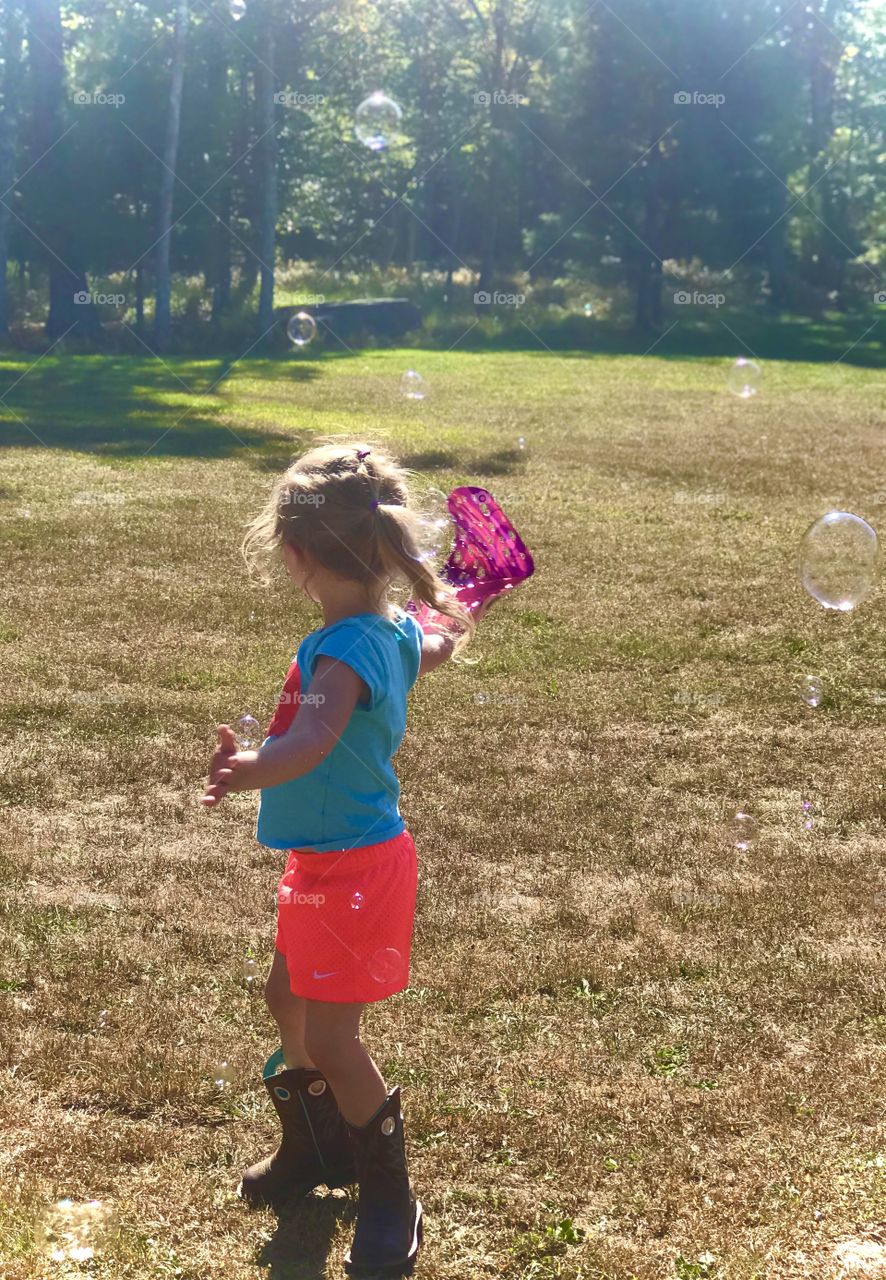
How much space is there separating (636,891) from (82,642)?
14.8ft

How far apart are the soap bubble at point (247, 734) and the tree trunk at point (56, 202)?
1077 inches

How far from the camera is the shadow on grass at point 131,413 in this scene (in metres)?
16.9

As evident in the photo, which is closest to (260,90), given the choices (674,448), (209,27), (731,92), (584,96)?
(209,27)

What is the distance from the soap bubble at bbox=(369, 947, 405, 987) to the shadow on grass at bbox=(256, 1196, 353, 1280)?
2.42ft

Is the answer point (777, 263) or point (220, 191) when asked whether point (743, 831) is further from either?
point (777, 263)

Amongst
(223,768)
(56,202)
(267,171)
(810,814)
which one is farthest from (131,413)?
(56,202)

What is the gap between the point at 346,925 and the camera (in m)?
3.04

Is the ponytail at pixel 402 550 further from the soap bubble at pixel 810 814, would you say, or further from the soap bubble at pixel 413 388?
the soap bubble at pixel 413 388

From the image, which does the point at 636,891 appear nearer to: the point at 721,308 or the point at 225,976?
the point at 225,976

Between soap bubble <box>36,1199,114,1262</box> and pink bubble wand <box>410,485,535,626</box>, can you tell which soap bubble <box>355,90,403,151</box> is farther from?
soap bubble <box>36,1199,114,1262</box>

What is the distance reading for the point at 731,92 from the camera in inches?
1617

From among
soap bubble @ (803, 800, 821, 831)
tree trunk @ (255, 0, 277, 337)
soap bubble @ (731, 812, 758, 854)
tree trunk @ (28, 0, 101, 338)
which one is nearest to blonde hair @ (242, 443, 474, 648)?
soap bubble @ (731, 812, 758, 854)

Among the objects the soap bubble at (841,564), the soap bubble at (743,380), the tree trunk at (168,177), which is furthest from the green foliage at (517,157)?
the soap bubble at (841,564)

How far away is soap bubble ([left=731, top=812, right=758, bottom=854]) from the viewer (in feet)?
19.4
